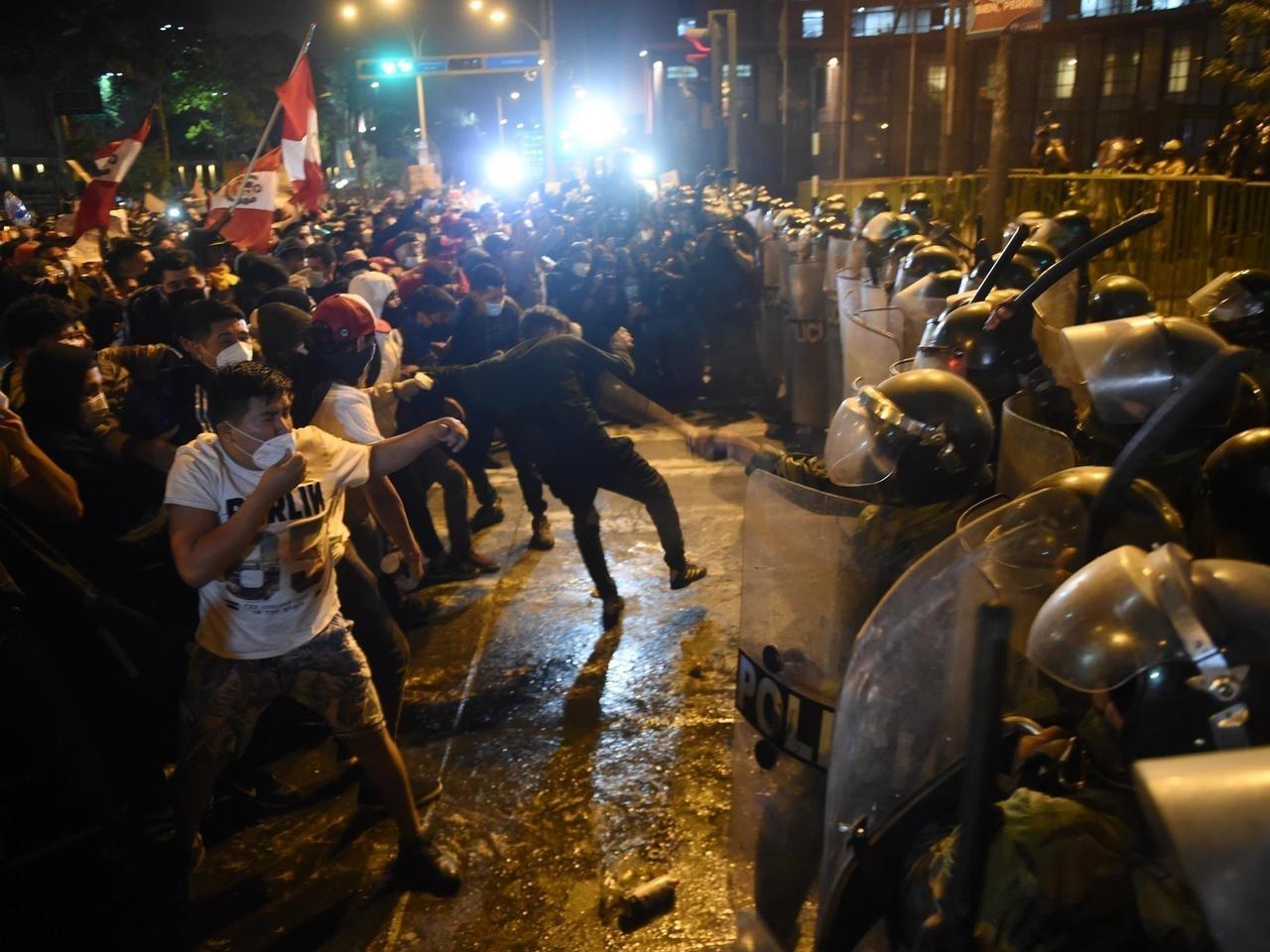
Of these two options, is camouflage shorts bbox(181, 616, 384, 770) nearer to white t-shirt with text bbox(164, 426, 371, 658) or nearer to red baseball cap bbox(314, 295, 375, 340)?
white t-shirt with text bbox(164, 426, 371, 658)

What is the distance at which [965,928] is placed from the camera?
58.2 inches

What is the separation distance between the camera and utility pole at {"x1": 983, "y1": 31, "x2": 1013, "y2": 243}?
1030 cm

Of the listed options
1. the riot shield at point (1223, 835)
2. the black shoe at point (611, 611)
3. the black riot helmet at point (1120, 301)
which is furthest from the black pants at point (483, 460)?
the riot shield at point (1223, 835)

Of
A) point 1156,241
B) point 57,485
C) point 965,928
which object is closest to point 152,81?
point 1156,241

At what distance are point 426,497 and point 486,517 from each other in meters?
1.14

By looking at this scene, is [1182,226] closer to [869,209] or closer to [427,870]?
[869,209]

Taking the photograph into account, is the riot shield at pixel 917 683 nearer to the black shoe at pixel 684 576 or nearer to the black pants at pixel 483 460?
the black shoe at pixel 684 576

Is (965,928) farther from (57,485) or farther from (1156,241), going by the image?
(1156,241)

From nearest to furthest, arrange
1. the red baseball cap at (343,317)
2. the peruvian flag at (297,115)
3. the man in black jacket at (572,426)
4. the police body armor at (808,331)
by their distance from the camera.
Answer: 1. the red baseball cap at (343,317)
2. the man in black jacket at (572,426)
3. the police body armor at (808,331)
4. the peruvian flag at (297,115)

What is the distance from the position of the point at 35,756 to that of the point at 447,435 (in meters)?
1.90

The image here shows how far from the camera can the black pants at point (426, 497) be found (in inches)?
261

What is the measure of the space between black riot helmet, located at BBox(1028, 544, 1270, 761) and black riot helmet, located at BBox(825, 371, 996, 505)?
1066 millimetres

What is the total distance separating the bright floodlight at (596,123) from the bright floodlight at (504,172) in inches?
139

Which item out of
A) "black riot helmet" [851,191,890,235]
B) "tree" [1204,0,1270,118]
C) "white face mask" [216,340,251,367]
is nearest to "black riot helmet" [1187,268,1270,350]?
"white face mask" [216,340,251,367]
